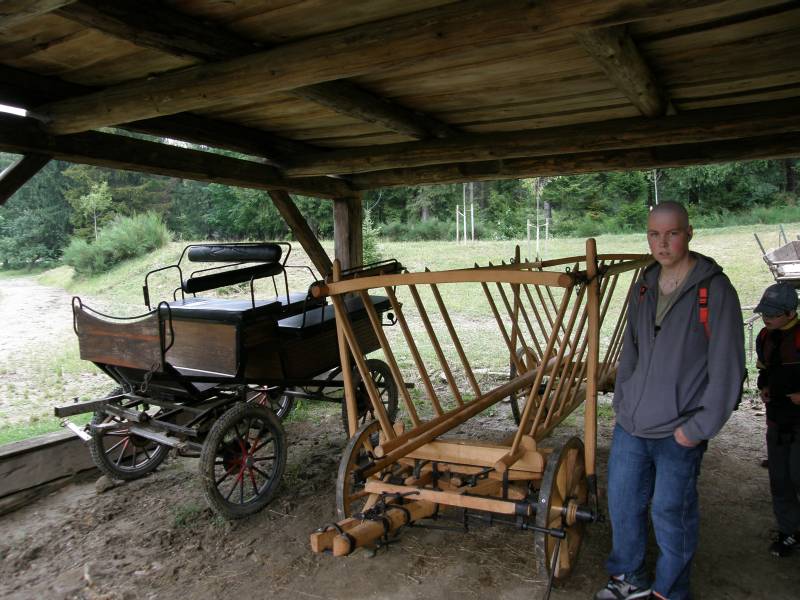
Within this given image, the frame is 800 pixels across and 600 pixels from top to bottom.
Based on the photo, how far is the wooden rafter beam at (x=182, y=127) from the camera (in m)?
3.40

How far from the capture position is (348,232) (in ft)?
23.1

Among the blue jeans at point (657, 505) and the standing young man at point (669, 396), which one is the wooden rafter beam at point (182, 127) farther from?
the blue jeans at point (657, 505)

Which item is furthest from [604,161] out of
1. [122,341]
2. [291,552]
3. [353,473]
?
[122,341]

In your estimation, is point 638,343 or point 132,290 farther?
point 132,290

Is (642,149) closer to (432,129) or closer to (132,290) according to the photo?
(432,129)

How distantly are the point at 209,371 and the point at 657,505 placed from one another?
3090mm

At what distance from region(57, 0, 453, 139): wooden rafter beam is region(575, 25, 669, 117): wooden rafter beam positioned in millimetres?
1573

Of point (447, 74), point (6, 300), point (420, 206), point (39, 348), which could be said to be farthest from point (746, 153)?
point (420, 206)

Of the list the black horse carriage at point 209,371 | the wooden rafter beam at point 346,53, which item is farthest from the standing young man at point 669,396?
the black horse carriage at point 209,371

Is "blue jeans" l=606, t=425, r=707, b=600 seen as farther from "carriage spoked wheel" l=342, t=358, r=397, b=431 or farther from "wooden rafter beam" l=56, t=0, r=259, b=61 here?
"carriage spoked wheel" l=342, t=358, r=397, b=431

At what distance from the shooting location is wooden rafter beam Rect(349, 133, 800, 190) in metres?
4.83

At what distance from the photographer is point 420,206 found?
31656 mm

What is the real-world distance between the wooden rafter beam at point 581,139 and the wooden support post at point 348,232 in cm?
133

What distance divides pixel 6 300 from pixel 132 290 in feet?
9.40
